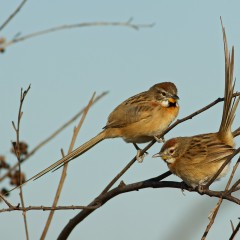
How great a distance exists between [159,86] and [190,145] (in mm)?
1759

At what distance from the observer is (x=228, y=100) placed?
12.2 feet

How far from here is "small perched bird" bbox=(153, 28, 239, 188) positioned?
4539mm

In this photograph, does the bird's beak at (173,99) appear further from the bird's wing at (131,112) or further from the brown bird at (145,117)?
the bird's wing at (131,112)

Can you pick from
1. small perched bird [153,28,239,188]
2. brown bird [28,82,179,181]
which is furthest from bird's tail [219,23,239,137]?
brown bird [28,82,179,181]

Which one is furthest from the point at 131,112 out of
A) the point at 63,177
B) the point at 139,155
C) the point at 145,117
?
the point at 63,177

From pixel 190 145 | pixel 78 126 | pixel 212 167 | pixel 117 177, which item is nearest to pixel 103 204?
pixel 117 177

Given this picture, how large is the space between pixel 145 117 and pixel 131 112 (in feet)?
0.91

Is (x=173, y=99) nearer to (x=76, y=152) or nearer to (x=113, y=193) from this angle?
(x=76, y=152)

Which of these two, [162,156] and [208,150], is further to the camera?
[162,156]

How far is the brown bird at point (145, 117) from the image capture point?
650 centimetres

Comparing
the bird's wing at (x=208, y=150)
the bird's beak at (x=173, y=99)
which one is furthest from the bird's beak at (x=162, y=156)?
the bird's beak at (x=173, y=99)

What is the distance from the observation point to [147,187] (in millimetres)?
3299

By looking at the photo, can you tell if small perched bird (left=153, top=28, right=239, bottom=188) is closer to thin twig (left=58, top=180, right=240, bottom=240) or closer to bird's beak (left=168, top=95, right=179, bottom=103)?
thin twig (left=58, top=180, right=240, bottom=240)

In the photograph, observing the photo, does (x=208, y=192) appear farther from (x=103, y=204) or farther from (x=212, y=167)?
(x=212, y=167)
